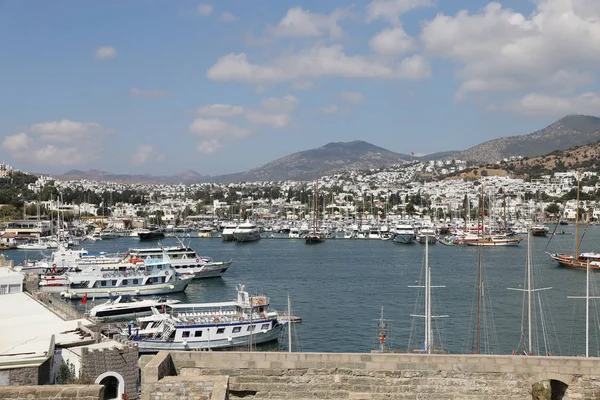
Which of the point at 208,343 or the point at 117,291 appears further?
the point at 117,291

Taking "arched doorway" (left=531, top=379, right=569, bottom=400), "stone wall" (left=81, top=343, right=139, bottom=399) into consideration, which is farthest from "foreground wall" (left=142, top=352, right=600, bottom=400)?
"stone wall" (left=81, top=343, right=139, bottom=399)

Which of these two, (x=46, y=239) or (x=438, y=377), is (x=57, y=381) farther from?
(x=46, y=239)

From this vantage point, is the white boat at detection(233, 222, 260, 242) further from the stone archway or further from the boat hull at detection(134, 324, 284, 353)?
the stone archway

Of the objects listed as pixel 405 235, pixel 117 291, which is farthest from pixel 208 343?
pixel 405 235

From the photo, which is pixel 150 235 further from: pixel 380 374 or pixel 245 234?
pixel 380 374

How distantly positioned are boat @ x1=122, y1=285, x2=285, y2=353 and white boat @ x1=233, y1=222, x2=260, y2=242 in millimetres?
59073

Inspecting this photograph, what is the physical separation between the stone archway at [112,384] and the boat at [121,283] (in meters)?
23.0

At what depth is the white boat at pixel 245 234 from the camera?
83.9m

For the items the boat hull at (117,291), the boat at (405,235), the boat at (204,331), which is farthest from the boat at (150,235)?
the boat at (204,331)

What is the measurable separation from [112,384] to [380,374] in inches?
340

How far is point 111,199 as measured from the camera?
165 meters

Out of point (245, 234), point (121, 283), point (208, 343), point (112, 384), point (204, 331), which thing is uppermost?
point (245, 234)

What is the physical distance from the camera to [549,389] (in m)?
8.91

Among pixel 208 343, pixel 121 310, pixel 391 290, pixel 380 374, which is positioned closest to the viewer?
pixel 380 374
